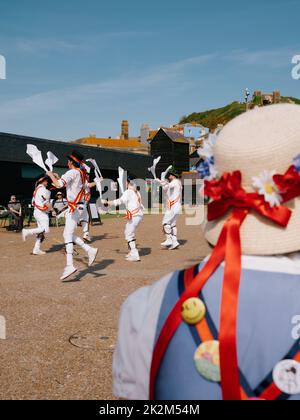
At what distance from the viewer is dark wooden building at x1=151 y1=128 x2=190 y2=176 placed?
5319cm

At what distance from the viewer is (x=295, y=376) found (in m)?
1.36

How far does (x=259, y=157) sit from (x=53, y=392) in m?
3.14

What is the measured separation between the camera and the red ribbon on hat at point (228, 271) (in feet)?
4.32

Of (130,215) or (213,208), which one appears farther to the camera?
(130,215)

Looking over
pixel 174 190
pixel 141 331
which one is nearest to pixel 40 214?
pixel 174 190

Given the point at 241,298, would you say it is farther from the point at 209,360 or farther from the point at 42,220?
the point at 42,220

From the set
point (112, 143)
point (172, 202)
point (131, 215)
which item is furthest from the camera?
point (112, 143)

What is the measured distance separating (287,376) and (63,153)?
1108 inches

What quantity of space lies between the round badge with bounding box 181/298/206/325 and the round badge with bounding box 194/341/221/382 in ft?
0.26

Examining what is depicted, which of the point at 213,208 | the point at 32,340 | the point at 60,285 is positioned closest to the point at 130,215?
the point at 60,285

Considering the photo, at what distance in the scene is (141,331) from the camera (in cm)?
145

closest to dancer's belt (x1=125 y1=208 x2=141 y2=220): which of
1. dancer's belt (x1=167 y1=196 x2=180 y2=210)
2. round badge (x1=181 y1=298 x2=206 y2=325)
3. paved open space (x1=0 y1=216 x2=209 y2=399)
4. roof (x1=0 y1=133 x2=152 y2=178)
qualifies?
paved open space (x1=0 y1=216 x2=209 y2=399)

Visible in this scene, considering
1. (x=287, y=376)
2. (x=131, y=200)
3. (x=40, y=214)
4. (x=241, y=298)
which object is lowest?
(x=40, y=214)

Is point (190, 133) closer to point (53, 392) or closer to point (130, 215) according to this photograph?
point (130, 215)
